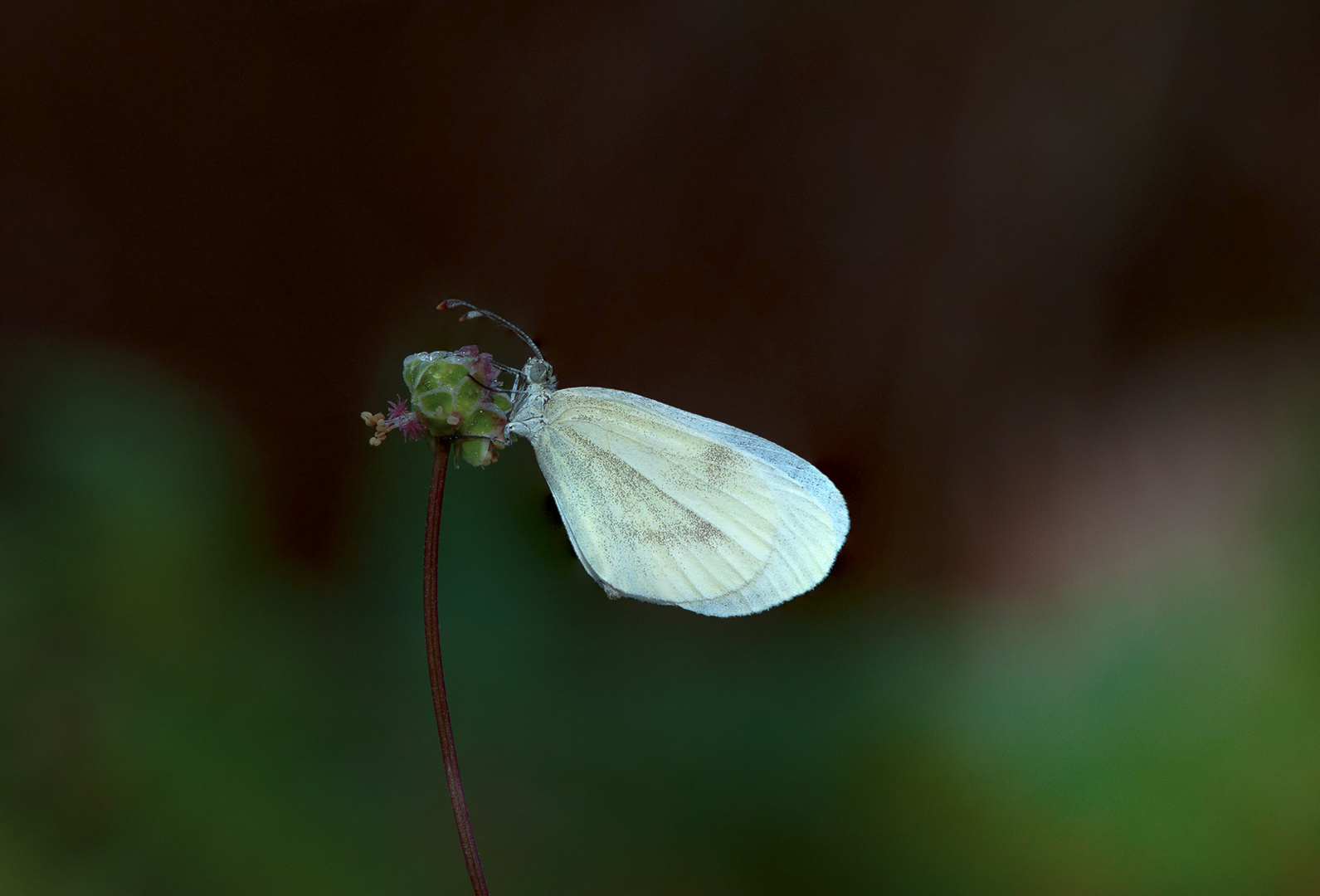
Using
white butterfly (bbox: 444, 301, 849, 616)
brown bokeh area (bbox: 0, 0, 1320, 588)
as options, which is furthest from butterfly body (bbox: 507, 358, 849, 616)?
brown bokeh area (bbox: 0, 0, 1320, 588)

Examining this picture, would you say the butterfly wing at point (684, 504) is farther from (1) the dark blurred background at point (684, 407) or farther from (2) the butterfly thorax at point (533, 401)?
(1) the dark blurred background at point (684, 407)

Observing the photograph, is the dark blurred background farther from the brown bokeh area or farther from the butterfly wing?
the butterfly wing

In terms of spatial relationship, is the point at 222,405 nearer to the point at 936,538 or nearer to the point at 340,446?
the point at 340,446

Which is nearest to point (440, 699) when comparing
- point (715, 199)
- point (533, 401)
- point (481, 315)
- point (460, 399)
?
point (460, 399)

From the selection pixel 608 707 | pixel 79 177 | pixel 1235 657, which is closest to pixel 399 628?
pixel 608 707

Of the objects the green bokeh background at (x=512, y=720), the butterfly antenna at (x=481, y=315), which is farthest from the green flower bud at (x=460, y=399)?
the green bokeh background at (x=512, y=720)

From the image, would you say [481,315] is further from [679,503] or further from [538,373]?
[679,503]
